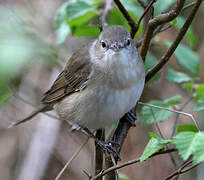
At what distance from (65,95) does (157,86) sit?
7.25ft

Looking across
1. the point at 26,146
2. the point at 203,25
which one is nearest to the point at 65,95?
the point at 26,146

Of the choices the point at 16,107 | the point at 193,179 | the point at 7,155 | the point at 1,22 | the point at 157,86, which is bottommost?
the point at 193,179

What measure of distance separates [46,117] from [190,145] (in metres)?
3.76

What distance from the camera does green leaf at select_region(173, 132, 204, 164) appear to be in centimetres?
126

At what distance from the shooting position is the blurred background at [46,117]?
396 cm

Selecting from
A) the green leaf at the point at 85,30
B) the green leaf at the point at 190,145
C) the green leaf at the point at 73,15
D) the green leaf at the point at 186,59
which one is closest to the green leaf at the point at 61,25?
the green leaf at the point at 73,15

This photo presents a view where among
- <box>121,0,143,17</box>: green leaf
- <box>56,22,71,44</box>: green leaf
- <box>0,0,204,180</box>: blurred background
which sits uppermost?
<box>56,22,71,44</box>: green leaf

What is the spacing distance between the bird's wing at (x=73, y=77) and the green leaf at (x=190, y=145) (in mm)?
1340

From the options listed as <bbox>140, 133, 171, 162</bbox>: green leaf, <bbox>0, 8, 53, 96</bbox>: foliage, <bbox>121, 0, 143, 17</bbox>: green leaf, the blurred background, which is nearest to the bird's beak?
<bbox>121, 0, 143, 17</bbox>: green leaf

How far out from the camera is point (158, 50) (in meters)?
4.83

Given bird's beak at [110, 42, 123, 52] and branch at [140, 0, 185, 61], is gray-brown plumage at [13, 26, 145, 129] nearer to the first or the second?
bird's beak at [110, 42, 123, 52]

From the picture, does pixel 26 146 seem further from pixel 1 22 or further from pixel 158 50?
pixel 158 50

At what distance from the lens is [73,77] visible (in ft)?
9.30

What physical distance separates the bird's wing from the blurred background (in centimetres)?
72
